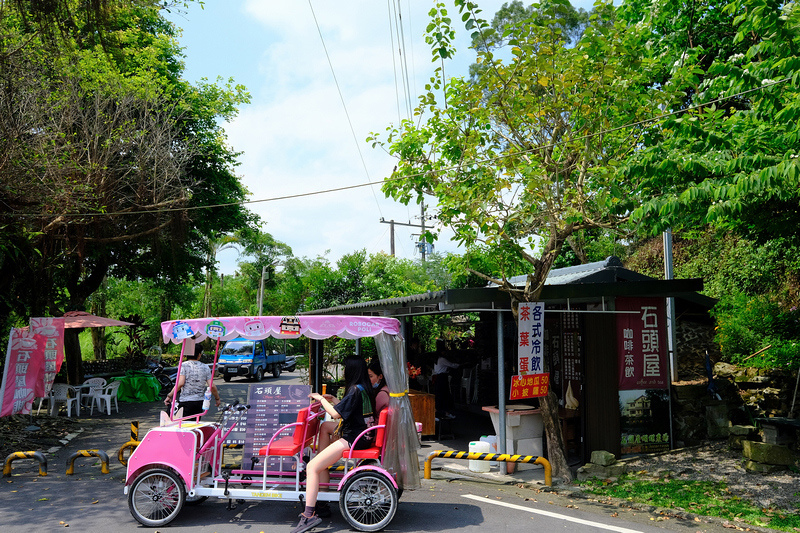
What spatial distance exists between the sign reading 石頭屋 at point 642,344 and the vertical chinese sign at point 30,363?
1140 centimetres

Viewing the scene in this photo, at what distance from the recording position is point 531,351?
8.77 metres

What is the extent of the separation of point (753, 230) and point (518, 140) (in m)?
5.07

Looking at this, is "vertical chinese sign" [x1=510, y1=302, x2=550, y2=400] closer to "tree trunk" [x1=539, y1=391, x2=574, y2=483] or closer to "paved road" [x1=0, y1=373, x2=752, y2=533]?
"tree trunk" [x1=539, y1=391, x2=574, y2=483]

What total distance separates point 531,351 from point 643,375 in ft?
8.09

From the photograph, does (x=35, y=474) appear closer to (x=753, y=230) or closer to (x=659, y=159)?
(x=659, y=159)

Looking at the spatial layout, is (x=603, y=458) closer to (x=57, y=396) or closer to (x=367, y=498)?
(x=367, y=498)

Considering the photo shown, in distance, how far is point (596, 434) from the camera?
945 cm

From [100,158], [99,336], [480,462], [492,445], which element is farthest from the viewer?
[99,336]

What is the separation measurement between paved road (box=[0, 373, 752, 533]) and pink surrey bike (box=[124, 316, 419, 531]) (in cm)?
29

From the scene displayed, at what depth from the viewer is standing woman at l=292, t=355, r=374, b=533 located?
5957 mm

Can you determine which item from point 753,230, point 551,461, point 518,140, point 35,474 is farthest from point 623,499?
point 35,474

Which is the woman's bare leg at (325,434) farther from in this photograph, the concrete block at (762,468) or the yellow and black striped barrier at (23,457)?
the concrete block at (762,468)

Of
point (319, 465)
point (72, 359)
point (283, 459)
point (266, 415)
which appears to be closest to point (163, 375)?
point (72, 359)

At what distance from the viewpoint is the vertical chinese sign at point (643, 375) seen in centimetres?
976
